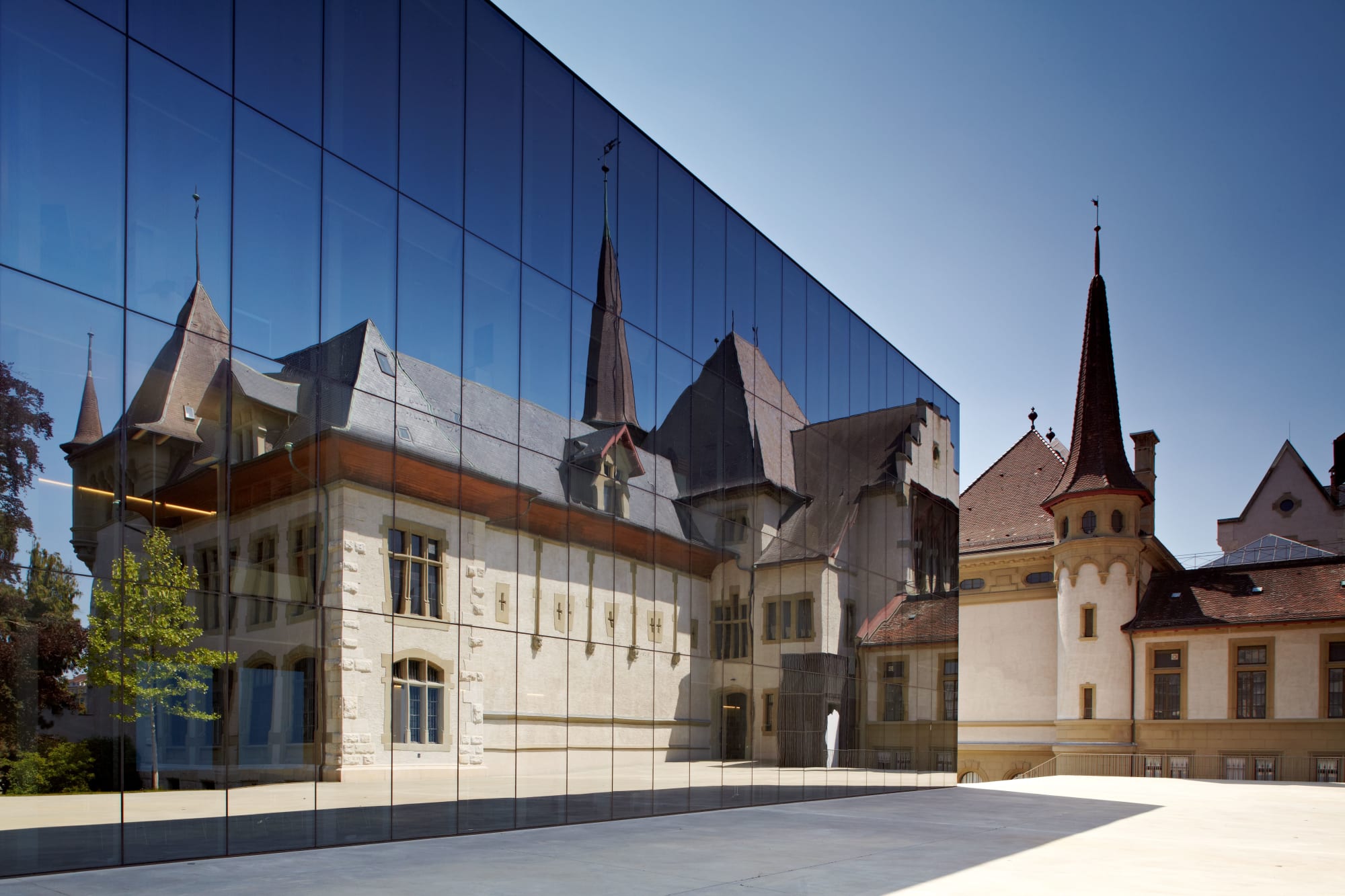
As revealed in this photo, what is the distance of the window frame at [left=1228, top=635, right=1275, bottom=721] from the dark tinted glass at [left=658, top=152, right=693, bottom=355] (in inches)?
1376

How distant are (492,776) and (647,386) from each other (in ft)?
23.8

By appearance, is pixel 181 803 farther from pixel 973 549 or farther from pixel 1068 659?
pixel 973 549

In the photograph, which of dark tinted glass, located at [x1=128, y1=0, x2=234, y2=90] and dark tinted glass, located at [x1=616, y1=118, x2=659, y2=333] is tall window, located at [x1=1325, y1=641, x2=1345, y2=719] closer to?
dark tinted glass, located at [x1=616, y1=118, x2=659, y2=333]

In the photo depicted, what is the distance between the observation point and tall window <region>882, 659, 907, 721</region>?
25500mm

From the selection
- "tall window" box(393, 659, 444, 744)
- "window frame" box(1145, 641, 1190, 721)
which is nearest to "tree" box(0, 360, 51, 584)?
"tall window" box(393, 659, 444, 744)

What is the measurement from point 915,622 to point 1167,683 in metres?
25.7

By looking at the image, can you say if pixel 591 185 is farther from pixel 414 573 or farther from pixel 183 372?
pixel 183 372

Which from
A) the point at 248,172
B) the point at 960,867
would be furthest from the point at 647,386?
the point at 960,867

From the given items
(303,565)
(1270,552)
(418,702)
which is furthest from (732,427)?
(1270,552)

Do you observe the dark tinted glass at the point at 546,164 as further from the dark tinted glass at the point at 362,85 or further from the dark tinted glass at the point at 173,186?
the dark tinted glass at the point at 173,186

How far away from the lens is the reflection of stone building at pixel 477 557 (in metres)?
12.1

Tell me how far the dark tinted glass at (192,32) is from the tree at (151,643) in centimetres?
526

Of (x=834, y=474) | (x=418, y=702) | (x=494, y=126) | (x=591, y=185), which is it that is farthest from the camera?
(x=834, y=474)

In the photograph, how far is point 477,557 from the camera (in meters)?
15.5
